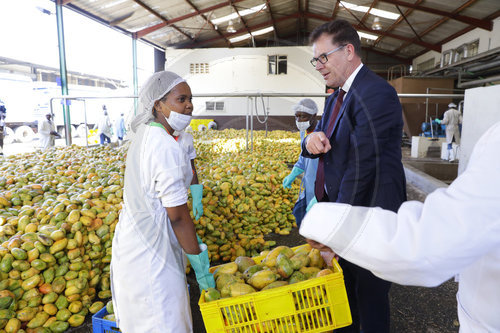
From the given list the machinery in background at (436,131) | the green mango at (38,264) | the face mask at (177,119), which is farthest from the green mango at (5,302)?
the machinery in background at (436,131)

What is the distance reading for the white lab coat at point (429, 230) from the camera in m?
0.51

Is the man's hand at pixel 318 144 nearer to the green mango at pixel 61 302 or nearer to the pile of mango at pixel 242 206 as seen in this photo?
the pile of mango at pixel 242 206

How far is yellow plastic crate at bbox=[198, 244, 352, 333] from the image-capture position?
135 centimetres

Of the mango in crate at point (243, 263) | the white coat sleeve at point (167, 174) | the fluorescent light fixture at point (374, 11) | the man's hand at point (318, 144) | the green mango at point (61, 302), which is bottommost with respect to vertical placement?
the green mango at point (61, 302)

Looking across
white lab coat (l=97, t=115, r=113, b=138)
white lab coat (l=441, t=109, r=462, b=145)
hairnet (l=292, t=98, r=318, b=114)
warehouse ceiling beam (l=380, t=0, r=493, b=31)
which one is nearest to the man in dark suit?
hairnet (l=292, t=98, r=318, b=114)

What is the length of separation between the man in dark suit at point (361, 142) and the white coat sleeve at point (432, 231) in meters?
0.96

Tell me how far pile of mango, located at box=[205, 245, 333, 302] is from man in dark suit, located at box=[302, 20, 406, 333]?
24 cm

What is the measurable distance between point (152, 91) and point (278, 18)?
1664 cm

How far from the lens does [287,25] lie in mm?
18297

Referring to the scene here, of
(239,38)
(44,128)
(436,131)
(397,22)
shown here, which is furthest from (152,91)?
(239,38)

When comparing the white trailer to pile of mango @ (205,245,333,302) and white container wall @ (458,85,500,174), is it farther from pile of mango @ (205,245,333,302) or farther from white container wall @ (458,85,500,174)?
pile of mango @ (205,245,333,302)

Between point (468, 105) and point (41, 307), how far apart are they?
4.65 m

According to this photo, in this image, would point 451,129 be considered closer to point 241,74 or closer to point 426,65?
point 241,74

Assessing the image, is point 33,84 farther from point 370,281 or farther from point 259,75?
point 370,281
